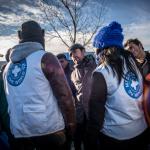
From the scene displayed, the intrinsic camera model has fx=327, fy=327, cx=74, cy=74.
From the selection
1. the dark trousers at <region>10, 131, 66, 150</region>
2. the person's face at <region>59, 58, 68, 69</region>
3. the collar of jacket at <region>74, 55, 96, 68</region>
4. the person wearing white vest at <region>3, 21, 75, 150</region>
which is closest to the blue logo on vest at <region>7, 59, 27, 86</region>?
the person wearing white vest at <region>3, 21, 75, 150</region>

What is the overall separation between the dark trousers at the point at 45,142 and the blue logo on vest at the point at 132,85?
2.57ft

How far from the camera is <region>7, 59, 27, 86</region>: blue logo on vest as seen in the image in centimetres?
294

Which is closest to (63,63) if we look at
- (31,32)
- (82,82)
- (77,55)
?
(77,55)

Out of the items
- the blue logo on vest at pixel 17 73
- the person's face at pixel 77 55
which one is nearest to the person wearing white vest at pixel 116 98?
the blue logo on vest at pixel 17 73

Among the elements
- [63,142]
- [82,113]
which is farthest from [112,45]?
[82,113]

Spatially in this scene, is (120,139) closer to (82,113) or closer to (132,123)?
(132,123)

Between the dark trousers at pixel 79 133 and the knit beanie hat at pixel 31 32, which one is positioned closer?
the knit beanie hat at pixel 31 32

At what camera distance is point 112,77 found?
2.52m

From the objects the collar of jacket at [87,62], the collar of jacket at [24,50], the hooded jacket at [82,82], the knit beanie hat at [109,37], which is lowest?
the hooded jacket at [82,82]

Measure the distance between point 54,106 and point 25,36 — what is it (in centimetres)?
74

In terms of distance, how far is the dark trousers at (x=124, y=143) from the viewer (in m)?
2.60

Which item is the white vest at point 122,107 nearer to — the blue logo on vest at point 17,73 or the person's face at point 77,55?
the blue logo on vest at point 17,73

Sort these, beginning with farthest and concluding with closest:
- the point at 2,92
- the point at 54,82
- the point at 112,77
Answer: the point at 2,92 → the point at 54,82 → the point at 112,77

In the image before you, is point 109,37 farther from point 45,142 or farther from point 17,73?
point 45,142
